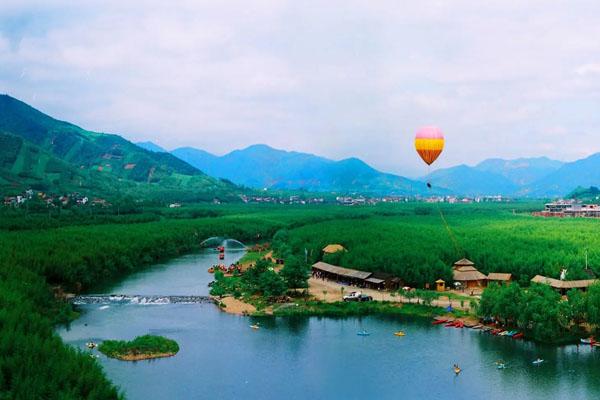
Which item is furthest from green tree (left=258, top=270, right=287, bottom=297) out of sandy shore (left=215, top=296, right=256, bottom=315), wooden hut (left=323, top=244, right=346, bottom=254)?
wooden hut (left=323, top=244, right=346, bottom=254)

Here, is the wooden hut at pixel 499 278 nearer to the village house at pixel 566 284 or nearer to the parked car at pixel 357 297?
the village house at pixel 566 284

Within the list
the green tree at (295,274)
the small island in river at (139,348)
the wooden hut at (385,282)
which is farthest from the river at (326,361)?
the wooden hut at (385,282)

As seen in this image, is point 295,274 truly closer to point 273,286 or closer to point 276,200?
point 273,286

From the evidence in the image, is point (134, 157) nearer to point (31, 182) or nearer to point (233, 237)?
point (31, 182)

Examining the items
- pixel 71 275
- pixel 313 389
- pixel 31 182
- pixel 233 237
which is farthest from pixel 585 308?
pixel 31 182

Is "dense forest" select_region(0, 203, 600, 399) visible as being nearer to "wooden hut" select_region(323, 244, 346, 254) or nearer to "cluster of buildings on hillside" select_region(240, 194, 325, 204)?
"wooden hut" select_region(323, 244, 346, 254)
